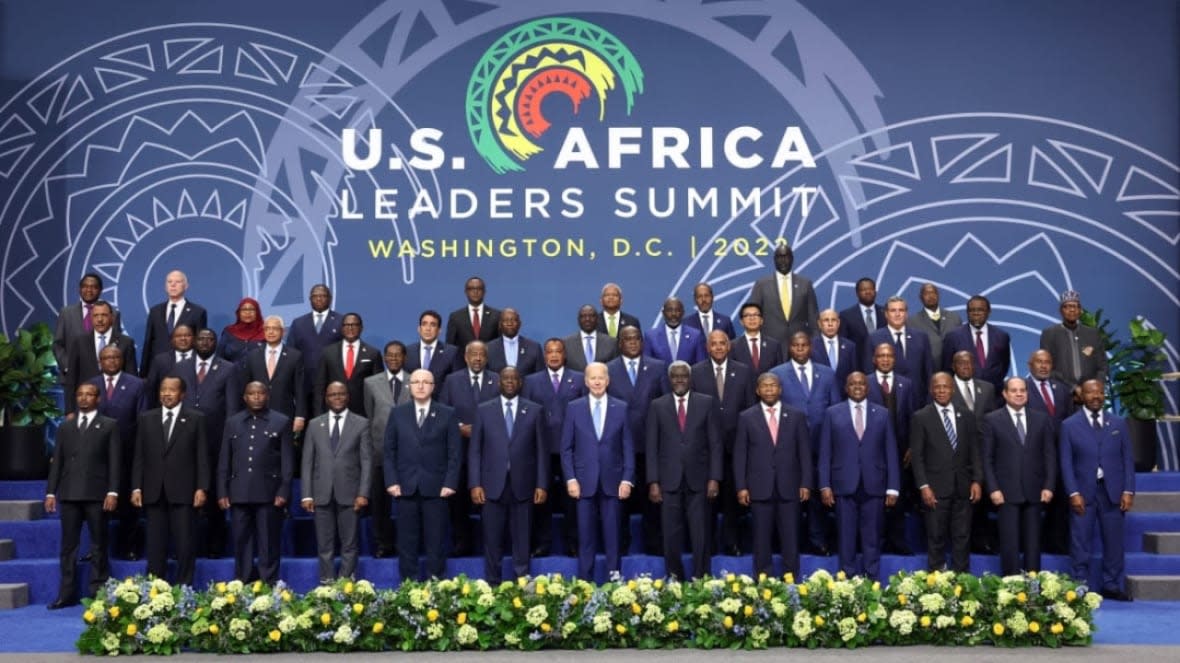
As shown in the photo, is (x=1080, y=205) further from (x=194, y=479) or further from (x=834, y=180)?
(x=194, y=479)

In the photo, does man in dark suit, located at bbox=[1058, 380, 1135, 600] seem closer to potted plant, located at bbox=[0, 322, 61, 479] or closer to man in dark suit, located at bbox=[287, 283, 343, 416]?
man in dark suit, located at bbox=[287, 283, 343, 416]

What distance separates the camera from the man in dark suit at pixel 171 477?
8477 mm

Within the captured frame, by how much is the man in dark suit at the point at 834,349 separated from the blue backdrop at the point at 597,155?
237cm

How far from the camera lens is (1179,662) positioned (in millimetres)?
6145

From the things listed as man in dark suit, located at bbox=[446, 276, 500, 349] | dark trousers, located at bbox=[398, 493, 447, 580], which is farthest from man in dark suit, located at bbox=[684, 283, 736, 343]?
dark trousers, located at bbox=[398, 493, 447, 580]

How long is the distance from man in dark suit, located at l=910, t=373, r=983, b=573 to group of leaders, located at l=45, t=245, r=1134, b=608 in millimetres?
13

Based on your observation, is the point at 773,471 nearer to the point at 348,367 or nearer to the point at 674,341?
the point at 674,341

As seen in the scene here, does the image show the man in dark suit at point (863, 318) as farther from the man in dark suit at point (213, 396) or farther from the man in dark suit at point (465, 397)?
the man in dark suit at point (213, 396)

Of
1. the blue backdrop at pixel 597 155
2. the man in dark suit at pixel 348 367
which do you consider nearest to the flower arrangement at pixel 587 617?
the man in dark suit at pixel 348 367

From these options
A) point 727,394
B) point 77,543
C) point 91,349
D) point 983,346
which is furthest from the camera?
point 91,349

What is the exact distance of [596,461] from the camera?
27.6 ft

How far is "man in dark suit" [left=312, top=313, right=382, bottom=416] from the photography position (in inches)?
363

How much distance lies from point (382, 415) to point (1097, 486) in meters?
4.47

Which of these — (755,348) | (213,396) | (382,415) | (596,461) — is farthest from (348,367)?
(755,348)
